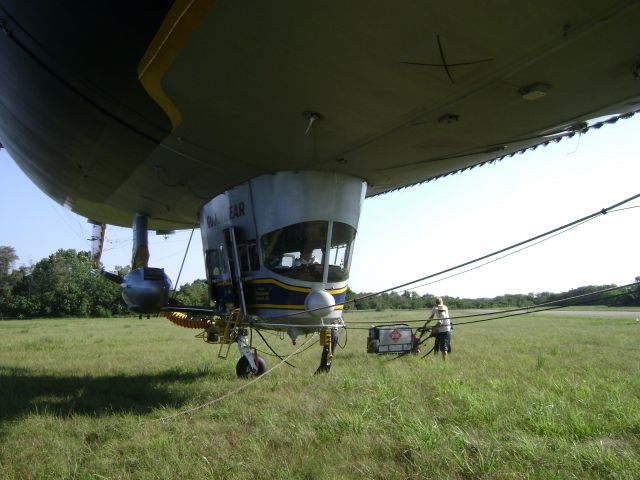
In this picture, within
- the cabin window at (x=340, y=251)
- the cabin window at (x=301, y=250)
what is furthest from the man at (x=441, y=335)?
the cabin window at (x=301, y=250)

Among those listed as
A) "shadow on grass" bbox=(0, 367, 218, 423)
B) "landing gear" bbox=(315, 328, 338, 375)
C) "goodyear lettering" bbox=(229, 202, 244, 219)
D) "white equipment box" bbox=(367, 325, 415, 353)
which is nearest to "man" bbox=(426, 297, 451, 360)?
"white equipment box" bbox=(367, 325, 415, 353)

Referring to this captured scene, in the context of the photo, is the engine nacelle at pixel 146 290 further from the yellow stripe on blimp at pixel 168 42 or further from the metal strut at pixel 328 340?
the yellow stripe on blimp at pixel 168 42

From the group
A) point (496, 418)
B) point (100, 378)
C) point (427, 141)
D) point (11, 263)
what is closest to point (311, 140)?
point (427, 141)

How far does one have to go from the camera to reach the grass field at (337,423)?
3873mm

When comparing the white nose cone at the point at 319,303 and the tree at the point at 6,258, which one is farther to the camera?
the tree at the point at 6,258

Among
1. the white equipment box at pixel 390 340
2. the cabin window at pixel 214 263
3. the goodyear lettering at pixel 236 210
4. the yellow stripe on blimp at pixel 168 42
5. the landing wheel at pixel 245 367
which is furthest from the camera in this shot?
the white equipment box at pixel 390 340

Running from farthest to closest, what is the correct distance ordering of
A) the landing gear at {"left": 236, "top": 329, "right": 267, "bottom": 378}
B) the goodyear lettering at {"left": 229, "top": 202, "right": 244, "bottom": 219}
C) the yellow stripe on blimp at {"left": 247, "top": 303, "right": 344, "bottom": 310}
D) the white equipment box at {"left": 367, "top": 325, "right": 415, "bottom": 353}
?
the white equipment box at {"left": 367, "top": 325, "right": 415, "bottom": 353} → the landing gear at {"left": 236, "top": 329, "right": 267, "bottom": 378} → the goodyear lettering at {"left": 229, "top": 202, "right": 244, "bottom": 219} → the yellow stripe on blimp at {"left": 247, "top": 303, "right": 344, "bottom": 310}

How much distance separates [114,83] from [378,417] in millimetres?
4834

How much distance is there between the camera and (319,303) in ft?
20.4

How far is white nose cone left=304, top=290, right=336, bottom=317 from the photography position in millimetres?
6184

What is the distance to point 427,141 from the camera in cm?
528

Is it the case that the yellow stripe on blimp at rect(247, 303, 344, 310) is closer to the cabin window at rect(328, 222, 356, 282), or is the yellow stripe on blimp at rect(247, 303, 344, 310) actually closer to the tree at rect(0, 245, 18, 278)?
the cabin window at rect(328, 222, 356, 282)

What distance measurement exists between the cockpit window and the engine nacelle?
2.61m

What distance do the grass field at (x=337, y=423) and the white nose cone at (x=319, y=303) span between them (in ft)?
4.21
